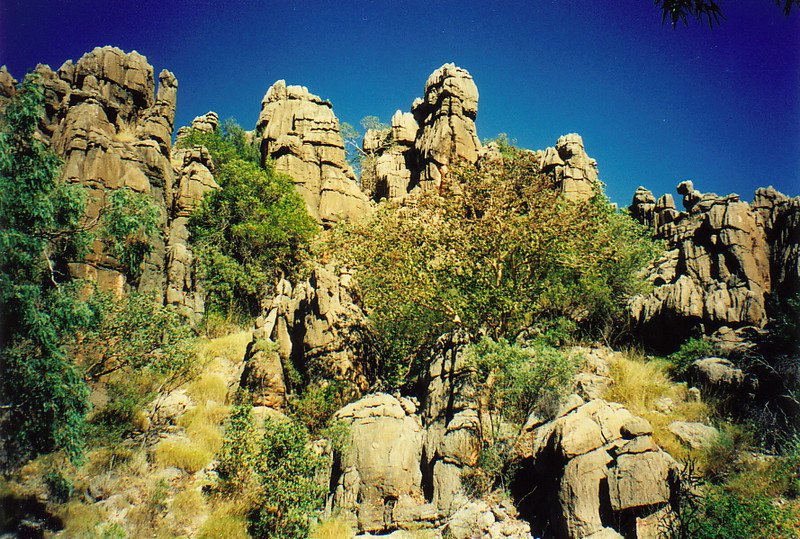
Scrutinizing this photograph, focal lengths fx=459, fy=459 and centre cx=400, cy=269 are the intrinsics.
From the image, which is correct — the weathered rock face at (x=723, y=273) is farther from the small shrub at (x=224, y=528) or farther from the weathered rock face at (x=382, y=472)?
the small shrub at (x=224, y=528)

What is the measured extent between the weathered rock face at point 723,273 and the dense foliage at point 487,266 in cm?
205

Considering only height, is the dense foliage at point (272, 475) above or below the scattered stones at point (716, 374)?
below

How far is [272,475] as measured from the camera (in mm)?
10172

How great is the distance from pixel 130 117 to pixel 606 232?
115ft

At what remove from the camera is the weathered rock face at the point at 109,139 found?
21.0m

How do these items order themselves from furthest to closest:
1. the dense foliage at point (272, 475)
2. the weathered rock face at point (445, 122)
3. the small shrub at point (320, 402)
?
the weathered rock face at point (445, 122)
the small shrub at point (320, 402)
the dense foliage at point (272, 475)

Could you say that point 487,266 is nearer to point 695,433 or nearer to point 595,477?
point 695,433

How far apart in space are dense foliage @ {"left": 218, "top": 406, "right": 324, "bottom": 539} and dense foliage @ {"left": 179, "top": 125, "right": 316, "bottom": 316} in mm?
13478

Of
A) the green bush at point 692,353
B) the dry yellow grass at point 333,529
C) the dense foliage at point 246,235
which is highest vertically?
the dense foliage at point 246,235

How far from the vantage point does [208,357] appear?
17609mm

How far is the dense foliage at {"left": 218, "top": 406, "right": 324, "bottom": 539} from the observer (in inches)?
387

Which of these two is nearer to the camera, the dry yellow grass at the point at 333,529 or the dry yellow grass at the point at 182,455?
the dry yellow grass at the point at 333,529

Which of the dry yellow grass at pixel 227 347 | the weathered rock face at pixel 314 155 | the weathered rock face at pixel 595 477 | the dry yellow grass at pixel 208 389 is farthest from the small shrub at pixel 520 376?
the weathered rock face at pixel 314 155

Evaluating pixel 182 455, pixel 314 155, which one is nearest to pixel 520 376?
pixel 182 455
